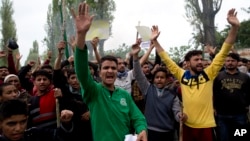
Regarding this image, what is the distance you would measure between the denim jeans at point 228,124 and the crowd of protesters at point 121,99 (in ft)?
0.05

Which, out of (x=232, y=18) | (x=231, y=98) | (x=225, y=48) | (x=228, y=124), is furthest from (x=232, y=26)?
(x=228, y=124)

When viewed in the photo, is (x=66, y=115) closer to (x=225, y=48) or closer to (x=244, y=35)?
(x=225, y=48)

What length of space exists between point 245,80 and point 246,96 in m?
0.24

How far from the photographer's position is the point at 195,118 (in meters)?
Answer: 4.43

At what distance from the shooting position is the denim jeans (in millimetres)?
5297

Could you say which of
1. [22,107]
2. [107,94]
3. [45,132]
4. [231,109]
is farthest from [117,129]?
[231,109]

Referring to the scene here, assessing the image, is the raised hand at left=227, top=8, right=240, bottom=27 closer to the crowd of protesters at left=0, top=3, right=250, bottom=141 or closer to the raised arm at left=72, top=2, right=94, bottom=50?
the crowd of protesters at left=0, top=3, right=250, bottom=141

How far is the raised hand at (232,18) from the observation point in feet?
14.6

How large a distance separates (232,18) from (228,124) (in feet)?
5.46

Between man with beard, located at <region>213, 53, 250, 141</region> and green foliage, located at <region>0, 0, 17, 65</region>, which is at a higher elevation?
green foliage, located at <region>0, 0, 17, 65</region>

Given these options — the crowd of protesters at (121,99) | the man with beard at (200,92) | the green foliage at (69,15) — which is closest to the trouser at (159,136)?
the crowd of protesters at (121,99)

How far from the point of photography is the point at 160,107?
466 cm

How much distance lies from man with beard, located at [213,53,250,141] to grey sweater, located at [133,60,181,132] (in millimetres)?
989

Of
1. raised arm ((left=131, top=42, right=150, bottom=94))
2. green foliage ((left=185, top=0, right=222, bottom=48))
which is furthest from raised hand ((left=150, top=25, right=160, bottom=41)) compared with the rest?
green foliage ((left=185, top=0, right=222, bottom=48))
